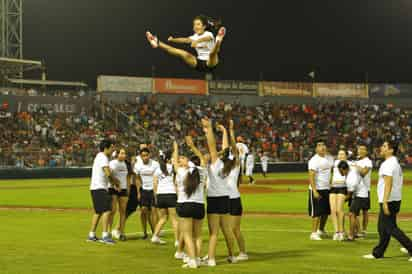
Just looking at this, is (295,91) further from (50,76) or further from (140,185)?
(140,185)

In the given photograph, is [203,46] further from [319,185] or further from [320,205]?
[320,205]

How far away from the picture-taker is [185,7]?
62.8m

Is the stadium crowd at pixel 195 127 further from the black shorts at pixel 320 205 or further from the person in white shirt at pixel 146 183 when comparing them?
the black shorts at pixel 320 205

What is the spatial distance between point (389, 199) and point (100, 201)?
596cm

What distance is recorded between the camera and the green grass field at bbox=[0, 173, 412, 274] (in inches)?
396

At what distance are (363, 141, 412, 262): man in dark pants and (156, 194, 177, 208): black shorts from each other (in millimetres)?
4190

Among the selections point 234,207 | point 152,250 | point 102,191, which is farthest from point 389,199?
point 102,191

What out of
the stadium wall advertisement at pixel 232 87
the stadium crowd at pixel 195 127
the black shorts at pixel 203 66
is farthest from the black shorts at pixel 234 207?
the stadium wall advertisement at pixel 232 87

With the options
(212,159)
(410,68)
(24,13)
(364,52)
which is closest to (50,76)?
(24,13)

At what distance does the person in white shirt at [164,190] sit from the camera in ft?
42.9

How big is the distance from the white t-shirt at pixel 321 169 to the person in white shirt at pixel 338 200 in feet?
0.52

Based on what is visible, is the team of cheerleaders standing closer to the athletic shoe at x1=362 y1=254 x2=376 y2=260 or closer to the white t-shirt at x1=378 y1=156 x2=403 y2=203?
the athletic shoe at x1=362 y1=254 x2=376 y2=260

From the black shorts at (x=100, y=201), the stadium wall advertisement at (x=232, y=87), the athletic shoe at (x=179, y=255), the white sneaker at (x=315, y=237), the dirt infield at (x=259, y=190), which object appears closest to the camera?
the athletic shoe at (x=179, y=255)

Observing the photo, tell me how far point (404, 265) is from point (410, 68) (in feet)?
214
